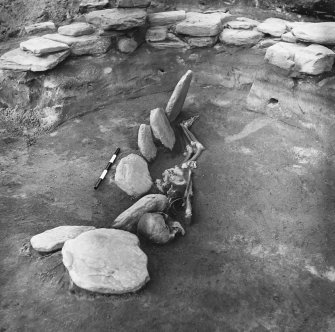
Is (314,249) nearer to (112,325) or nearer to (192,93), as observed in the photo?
(112,325)

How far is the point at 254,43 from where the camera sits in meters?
6.46

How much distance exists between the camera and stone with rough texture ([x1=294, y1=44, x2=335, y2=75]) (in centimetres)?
563

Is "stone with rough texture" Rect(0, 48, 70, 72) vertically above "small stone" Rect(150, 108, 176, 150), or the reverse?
"stone with rough texture" Rect(0, 48, 70, 72)

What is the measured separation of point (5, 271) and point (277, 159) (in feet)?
11.6

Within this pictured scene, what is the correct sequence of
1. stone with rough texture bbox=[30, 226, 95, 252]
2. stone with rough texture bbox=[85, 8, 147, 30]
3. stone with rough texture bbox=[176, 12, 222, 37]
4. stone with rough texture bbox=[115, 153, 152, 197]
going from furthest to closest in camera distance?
1. stone with rough texture bbox=[176, 12, 222, 37]
2. stone with rough texture bbox=[85, 8, 147, 30]
3. stone with rough texture bbox=[115, 153, 152, 197]
4. stone with rough texture bbox=[30, 226, 95, 252]

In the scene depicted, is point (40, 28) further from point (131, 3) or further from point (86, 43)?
point (131, 3)

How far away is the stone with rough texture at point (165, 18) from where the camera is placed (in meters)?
6.67

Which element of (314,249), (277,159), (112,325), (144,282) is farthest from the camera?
(277,159)

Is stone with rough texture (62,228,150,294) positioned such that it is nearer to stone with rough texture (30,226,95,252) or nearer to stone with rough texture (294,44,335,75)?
stone with rough texture (30,226,95,252)

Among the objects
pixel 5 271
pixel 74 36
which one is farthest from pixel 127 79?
pixel 5 271

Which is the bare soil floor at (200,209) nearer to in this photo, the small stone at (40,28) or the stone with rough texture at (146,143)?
the stone with rough texture at (146,143)

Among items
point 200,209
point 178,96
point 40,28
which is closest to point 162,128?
point 178,96

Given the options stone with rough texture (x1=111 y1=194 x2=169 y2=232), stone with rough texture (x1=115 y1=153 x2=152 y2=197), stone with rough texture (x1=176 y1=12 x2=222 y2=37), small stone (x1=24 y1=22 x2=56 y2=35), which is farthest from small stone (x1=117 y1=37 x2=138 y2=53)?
stone with rough texture (x1=111 y1=194 x2=169 y2=232)

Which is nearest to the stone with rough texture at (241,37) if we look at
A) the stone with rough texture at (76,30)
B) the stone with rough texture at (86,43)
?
the stone with rough texture at (86,43)
